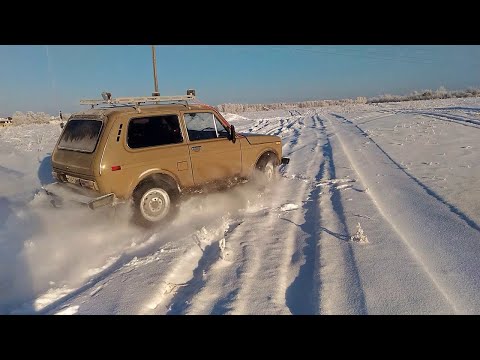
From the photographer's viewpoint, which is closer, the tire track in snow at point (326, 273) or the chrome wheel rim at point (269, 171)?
the tire track in snow at point (326, 273)

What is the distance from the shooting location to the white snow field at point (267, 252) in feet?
9.91

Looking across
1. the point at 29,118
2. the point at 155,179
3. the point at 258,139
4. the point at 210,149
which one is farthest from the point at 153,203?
the point at 29,118

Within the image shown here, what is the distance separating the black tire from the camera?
5098 mm

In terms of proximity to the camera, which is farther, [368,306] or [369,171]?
[369,171]

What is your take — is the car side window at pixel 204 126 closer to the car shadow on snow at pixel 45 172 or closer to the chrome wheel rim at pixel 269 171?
the chrome wheel rim at pixel 269 171

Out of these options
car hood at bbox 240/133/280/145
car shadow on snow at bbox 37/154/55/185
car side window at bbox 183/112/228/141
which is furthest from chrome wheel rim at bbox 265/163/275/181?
car shadow on snow at bbox 37/154/55/185

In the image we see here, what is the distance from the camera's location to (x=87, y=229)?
194 inches

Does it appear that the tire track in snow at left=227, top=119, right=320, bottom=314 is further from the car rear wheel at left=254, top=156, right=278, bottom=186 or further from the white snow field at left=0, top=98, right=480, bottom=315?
the car rear wheel at left=254, top=156, right=278, bottom=186

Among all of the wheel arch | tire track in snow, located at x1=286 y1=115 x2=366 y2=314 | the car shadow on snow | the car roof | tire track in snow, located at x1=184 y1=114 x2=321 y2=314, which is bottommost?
tire track in snow, located at x1=184 y1=114 x2=321 y2=314

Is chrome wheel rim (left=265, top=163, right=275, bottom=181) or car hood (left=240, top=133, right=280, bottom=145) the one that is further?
chrome wheel rim (left=265, top=163, right=275, bottom=181)

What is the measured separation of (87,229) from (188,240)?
1.66 meters

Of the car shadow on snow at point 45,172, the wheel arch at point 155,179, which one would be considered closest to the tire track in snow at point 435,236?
the wheel arch at point 155,179
